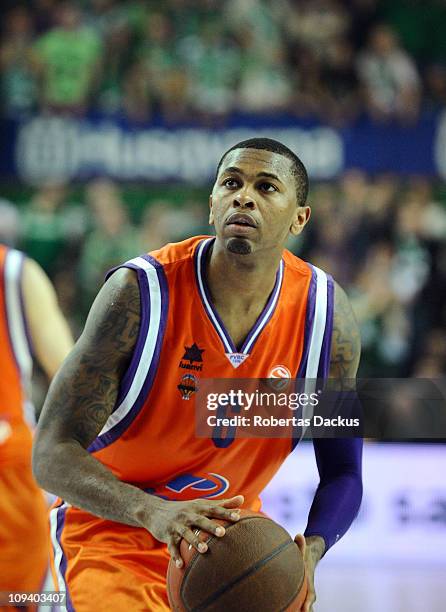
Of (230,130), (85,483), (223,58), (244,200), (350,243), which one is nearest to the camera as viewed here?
(85,483)

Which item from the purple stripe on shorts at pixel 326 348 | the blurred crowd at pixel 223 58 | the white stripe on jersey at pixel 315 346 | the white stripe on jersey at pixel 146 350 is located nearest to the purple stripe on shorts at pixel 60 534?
the white stripe on jersey at pixel 146 350

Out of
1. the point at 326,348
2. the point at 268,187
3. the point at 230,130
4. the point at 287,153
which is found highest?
the point at 230,130

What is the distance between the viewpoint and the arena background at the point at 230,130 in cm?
775

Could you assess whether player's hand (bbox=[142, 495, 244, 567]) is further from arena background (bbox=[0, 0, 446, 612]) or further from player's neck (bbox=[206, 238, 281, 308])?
arena background (bbox=[0, 0, 446, 612])

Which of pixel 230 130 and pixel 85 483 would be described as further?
pixel 230 130

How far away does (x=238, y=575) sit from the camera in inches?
92.4

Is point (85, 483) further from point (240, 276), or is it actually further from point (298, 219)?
point (298, 219)

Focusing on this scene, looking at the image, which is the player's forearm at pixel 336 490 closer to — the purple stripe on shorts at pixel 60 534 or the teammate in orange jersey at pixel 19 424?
the purple stripe on shorts at pixel 60 534

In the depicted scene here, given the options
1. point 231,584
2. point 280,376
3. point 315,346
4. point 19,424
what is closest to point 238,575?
point 231,584

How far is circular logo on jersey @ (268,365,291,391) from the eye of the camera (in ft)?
9.34

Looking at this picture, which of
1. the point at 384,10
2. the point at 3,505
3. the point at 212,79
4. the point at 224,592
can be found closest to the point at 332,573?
the point at 3,505

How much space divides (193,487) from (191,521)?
0.53 meters

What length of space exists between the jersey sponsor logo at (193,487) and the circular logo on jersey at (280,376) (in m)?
0.31

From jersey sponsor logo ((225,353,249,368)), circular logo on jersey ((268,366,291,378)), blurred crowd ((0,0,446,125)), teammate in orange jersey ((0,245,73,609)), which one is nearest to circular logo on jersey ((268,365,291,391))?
circular logo on jersey ((268,366,291,378))
